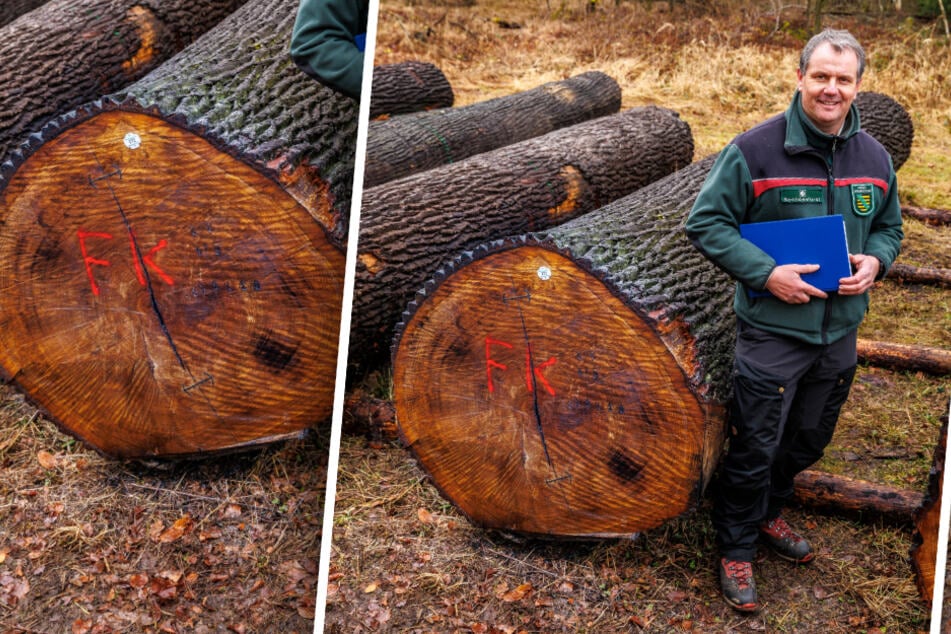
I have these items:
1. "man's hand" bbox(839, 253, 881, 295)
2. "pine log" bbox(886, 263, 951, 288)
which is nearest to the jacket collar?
"man's hand" bbox(839, 253, 881, 295)

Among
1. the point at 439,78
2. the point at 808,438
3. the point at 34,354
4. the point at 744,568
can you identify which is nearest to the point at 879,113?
the point at 808,438

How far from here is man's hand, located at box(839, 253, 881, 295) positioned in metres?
2.25

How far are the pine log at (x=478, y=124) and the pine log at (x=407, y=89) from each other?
53 cm

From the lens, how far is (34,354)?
2.55m

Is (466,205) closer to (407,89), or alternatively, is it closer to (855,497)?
(855,497)

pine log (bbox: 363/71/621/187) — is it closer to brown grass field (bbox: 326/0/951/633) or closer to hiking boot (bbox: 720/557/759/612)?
brown grass field (bbox: 326/0/951/633)

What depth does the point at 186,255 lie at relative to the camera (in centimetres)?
231

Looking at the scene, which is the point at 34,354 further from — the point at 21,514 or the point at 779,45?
the point at 779,45

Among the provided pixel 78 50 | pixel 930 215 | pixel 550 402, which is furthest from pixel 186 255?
pixel 930 215

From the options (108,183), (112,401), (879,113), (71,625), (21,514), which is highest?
Result: (108,183)

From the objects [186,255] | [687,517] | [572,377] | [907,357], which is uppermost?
[186,255]

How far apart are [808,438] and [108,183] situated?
222 cm

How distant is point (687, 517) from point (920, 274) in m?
1.80

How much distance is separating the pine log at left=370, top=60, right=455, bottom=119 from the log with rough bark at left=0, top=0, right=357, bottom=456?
3074mm
